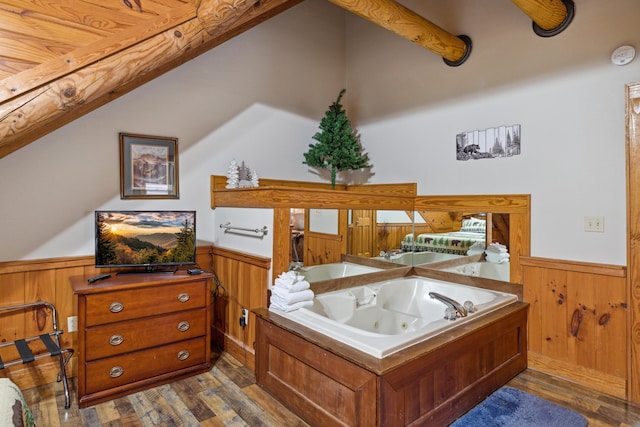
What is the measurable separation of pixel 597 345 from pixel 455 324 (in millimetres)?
1098

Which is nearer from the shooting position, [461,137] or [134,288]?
[134,288]

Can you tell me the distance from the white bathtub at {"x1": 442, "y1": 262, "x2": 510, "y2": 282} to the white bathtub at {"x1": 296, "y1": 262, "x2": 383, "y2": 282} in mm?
715

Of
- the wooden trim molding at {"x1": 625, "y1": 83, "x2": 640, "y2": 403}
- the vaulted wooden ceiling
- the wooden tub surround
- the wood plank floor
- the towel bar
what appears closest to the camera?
the vaulted wooden ceiling

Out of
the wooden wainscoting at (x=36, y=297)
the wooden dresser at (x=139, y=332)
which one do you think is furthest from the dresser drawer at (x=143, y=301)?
the wooden wainscoting at (x=36, y=297)

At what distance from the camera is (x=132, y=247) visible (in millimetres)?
2615

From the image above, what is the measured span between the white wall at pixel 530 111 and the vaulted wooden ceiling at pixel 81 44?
57 centimetres

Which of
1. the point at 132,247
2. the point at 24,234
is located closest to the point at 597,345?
the point at 132,247

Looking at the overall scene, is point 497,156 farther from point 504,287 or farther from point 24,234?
point 24,234

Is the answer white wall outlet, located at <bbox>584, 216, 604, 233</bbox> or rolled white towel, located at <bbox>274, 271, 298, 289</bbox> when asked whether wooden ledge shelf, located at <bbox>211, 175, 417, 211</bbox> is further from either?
white wall outlet, located at <bbox>584, 216, 604, 233</bbox>

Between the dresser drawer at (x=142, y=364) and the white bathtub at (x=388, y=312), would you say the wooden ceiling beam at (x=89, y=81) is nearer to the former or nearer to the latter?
the dresser drawer at (x=142, y=364)

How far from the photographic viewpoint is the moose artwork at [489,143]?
9.42 ft

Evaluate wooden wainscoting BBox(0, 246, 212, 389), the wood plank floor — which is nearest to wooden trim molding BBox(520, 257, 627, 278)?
the wood plank floor

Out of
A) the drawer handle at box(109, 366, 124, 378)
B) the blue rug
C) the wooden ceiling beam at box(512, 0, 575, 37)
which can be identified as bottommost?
the blue rug

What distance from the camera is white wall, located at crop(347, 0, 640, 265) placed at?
94.8 inches
